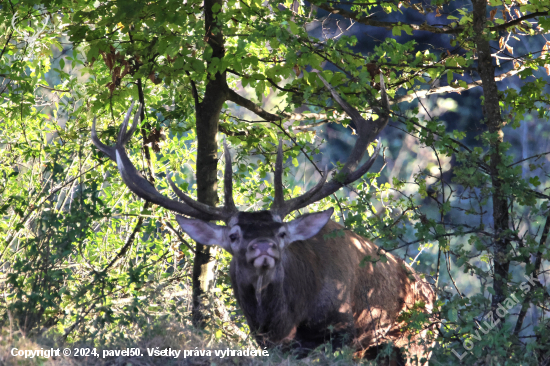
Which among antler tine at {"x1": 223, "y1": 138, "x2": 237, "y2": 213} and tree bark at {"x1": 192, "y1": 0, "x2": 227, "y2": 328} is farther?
tree bark at {"x1": 192, "y1": 0, "x2": 227, "y2": 328}

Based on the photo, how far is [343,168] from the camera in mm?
4887

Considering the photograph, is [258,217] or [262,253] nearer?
[262,253]

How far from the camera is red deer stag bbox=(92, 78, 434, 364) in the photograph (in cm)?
423

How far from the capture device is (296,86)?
5.19 m

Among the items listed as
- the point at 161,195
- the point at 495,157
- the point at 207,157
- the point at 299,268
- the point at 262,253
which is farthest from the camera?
the point at 207,157

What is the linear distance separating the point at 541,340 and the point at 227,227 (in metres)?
2.43

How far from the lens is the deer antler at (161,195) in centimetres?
457

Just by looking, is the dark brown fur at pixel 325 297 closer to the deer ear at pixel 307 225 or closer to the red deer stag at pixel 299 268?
the red deer stag at pixel 299 268

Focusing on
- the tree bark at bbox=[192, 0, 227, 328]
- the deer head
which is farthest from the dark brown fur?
the tree bark at bbox=[192, 0, 227, 328]

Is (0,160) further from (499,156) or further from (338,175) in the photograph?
(499,156)

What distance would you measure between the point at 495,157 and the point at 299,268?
180 cm

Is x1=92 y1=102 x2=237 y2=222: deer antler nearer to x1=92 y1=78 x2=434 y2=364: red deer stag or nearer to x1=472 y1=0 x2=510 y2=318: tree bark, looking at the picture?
x1=92 y1=78 x2=434 y2=364: red deer stag

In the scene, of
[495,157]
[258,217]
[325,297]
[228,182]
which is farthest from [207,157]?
[495,157]

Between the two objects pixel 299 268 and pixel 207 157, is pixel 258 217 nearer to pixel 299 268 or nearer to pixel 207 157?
pixel 299 268
